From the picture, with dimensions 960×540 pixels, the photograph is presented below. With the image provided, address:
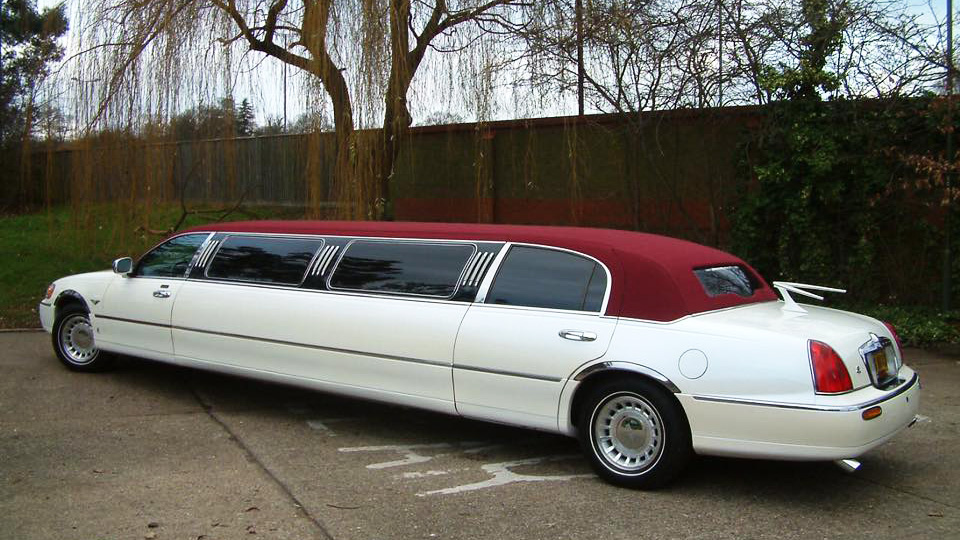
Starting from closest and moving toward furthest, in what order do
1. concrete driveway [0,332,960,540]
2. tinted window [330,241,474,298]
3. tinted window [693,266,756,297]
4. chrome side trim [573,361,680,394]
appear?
concrete driveway [0,332,960,540] → chrome side trim [573,361,680,394] → tinted window [693,266,756,297] → tinted window [330,241,474,298]

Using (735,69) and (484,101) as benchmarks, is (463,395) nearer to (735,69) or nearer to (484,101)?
Result: (484,101)

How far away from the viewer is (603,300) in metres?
5.07

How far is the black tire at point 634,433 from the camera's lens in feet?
15.5

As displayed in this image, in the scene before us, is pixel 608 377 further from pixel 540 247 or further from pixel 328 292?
pixel 328 292

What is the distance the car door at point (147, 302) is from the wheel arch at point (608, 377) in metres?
3.51

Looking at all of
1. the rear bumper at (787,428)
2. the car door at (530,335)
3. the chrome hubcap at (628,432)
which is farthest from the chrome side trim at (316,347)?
the rear bumper at (787,428)

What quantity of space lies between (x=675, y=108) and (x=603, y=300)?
7184 mm

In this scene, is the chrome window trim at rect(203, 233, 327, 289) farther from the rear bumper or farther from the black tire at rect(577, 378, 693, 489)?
the rear bumper

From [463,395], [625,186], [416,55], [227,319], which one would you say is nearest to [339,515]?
[463,395]

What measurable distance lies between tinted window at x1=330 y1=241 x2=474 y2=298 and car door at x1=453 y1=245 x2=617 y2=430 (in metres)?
0.36

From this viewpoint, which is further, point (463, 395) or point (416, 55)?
point (416, 55)

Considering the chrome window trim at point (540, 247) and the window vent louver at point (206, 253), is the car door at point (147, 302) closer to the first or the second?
the window vent louver at point (206, 253)

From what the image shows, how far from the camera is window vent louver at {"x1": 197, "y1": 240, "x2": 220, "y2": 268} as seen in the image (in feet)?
23.2

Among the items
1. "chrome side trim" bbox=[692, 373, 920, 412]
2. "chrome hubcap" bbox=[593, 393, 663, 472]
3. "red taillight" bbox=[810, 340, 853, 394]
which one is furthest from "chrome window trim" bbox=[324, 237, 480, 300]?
"red taillight" bbox=[810, 340, 853, 394]
